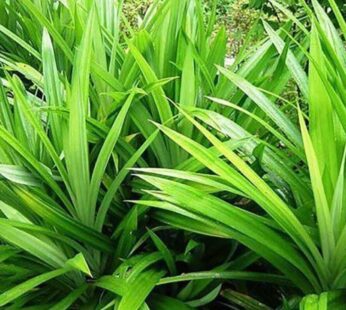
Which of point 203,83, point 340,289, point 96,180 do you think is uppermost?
→ point 203,83

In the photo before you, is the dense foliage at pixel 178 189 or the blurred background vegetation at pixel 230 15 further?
the blurred background vegetation at pixel 230 15

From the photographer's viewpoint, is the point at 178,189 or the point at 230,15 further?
the point at 230,15

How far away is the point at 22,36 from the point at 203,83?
144cm

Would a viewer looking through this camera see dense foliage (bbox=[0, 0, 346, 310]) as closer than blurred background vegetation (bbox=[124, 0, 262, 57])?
Yes

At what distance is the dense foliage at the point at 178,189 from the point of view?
1177 mm

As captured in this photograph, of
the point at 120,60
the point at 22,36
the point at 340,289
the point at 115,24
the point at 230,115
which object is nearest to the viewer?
the point at 340,289

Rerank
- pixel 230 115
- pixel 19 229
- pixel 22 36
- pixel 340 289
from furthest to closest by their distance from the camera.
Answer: pixel 22 36 → pixel 230 115 → pixel 19 229 → pixel 340 289

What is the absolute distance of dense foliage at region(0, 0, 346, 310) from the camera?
3.86ft

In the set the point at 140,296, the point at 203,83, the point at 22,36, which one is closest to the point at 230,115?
the point at 203,83

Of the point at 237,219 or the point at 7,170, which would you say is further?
the point at 7,170

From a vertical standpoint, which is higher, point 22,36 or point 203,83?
point 22,36

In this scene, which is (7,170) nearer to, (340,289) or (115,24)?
(340,289)

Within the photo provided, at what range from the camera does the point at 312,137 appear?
1.22 metres

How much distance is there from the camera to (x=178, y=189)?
3.87 ft
